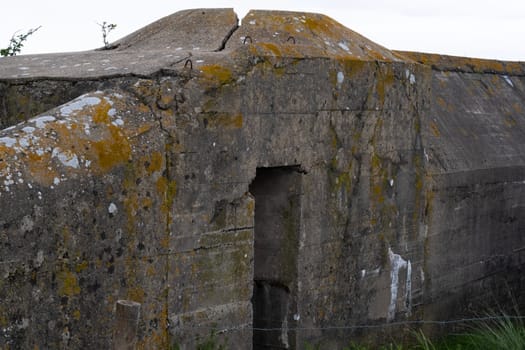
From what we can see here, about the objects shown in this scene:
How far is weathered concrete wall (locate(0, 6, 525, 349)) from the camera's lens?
4527 millimetres

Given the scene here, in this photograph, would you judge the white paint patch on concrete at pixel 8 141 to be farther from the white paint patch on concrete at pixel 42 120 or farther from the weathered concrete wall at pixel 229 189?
the white paint patch on concrete at pixel 42 120

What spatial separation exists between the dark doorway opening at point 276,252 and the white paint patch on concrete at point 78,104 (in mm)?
1502

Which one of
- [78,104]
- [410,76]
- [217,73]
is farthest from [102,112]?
[410,76]

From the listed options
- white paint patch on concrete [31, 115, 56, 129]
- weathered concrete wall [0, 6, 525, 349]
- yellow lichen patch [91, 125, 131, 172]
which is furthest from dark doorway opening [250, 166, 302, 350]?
white paint patch on concrete [31, 115, 56, 129]

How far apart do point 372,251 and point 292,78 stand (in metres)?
1.58

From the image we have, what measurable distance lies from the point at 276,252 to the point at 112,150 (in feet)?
5.53

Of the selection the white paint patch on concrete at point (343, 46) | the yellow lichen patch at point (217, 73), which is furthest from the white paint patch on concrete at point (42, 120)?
the white paint patch on concrete at point (343, 46)

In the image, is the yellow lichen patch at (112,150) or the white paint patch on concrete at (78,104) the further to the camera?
the white paint patch on concrete at (78,104)

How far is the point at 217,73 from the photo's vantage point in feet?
17.7

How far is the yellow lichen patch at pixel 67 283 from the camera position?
4.48 m

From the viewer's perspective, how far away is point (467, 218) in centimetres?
813

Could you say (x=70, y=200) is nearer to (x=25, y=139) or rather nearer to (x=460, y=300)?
(x=25, y=139)

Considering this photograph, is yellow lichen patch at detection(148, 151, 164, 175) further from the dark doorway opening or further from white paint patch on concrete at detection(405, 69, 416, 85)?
white paint patch on concrete at detection(405, 69, 416, 85)

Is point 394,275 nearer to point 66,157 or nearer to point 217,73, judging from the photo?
point 217,73
